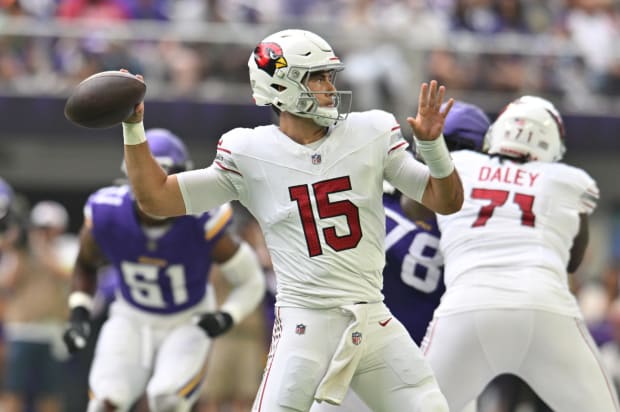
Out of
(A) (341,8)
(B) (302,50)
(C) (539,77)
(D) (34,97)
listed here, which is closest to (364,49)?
(A) (341,8)

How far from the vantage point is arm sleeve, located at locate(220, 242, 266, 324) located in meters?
6.44

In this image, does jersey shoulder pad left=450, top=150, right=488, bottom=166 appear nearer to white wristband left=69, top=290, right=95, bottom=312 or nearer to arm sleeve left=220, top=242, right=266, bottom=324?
arm sleeve left=220, top=242, right=266, bottom=324

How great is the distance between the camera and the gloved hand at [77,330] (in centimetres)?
617

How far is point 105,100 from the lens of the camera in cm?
442

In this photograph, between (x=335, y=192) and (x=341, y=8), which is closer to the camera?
(x=335, y=192)

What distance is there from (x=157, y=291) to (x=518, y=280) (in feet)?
6.45

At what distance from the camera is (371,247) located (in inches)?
181

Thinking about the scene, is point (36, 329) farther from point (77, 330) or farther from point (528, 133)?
point (528, 133)

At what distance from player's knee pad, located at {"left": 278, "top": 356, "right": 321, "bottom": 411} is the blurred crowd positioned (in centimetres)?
668

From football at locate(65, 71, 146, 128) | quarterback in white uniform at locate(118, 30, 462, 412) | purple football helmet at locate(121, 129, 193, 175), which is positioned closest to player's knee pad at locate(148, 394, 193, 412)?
purple football helmet at locate(121, 129, 193, 175)

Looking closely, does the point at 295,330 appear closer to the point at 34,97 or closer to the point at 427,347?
the point at 427,347

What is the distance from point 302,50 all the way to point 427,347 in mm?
1329

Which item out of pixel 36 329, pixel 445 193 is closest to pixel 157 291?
pixel 445 193

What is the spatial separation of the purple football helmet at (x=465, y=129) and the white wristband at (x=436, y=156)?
1.41 meters
